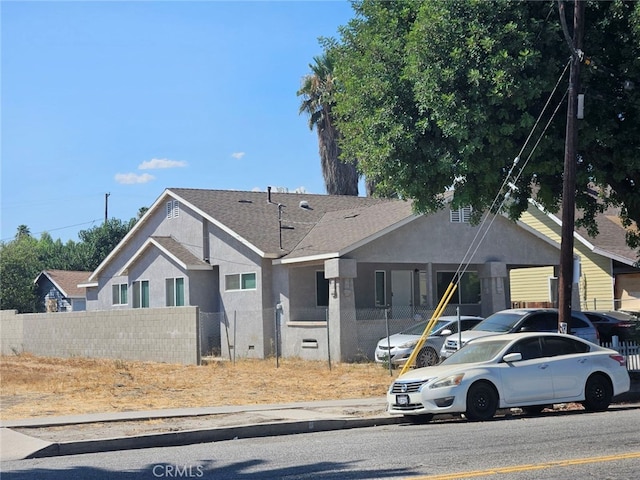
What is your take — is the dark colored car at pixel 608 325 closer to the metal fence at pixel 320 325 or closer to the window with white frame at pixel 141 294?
the metal fence at pixel 320 325

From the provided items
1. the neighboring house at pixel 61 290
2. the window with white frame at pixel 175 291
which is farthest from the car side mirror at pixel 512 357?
the neighboring house at pixel 61 290

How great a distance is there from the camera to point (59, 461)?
1119 centimetres

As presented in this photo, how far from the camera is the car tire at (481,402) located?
14211 mm

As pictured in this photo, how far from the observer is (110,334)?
109 ft

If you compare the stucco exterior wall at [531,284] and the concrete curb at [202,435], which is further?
the stucco exterior wall at [531,284]

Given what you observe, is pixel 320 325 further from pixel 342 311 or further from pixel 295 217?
pixel 295 217

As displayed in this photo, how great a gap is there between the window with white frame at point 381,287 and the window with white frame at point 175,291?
7305 mm

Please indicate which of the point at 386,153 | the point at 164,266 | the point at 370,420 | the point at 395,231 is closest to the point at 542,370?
the point at 370,420

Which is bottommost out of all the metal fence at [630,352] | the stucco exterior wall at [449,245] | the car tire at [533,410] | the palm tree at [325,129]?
the car tire at [533,410]

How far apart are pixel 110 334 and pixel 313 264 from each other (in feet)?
32.7

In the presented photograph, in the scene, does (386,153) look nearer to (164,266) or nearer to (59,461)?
(59,461)

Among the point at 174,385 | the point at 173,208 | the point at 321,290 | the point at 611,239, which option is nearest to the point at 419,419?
the point at 174,385

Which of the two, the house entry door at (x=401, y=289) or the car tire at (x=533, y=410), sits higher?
the house entry door at (x=401, y=289)

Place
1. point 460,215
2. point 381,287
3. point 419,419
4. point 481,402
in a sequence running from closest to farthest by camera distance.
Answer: point 481,402
point 419,419
point 460,215
point 381,287
